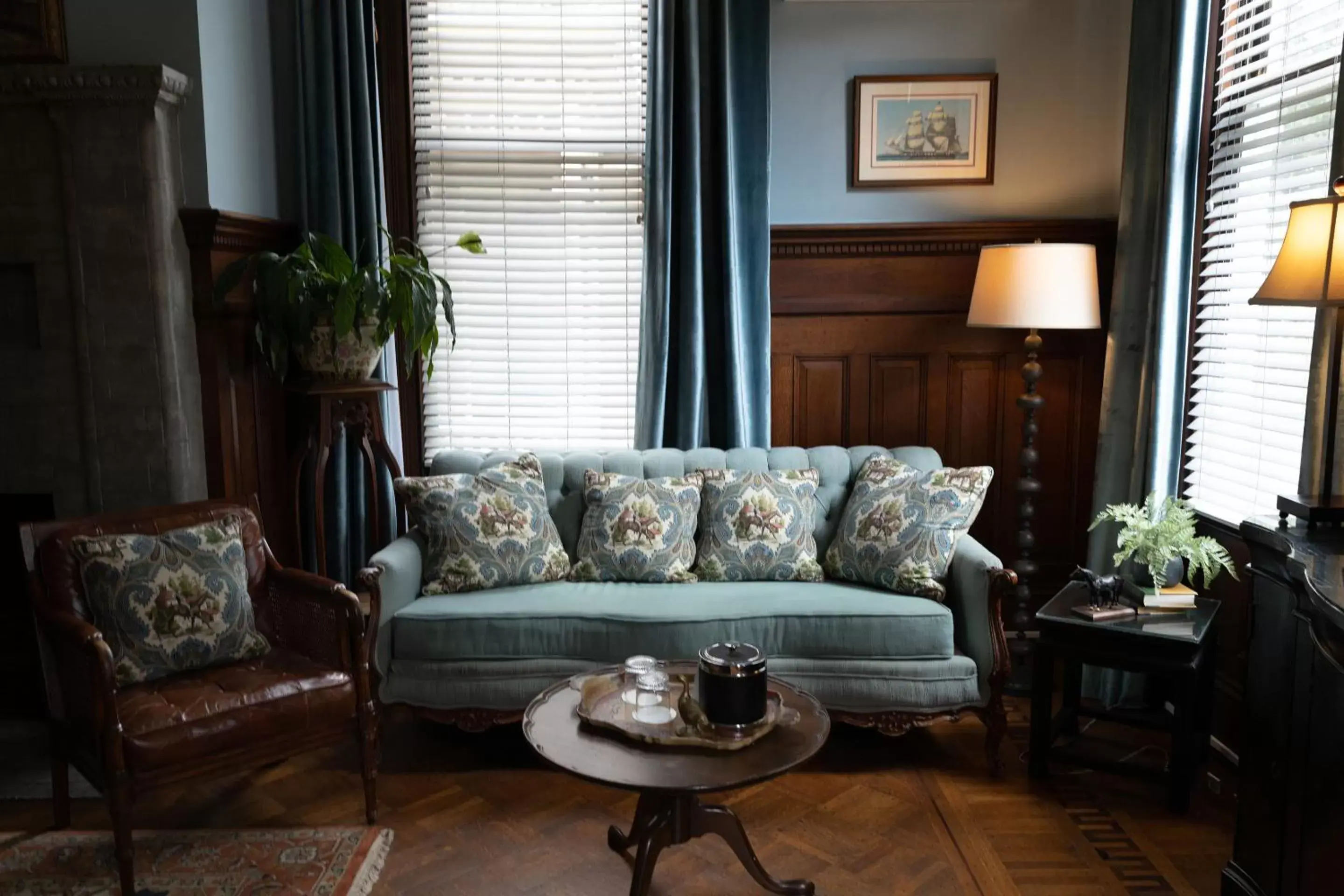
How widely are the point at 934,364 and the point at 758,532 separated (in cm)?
114

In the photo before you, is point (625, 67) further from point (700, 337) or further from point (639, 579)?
point (639, 579)

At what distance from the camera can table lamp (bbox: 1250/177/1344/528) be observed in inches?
82.9

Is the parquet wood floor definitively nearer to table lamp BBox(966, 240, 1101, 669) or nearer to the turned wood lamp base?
the turned wood lamp base

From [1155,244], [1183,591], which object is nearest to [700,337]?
[1155,244]

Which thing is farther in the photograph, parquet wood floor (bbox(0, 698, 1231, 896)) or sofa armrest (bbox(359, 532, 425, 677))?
sofa armrest (bbox(359, 532, 425, 677))

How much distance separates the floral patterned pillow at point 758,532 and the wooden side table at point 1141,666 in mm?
748

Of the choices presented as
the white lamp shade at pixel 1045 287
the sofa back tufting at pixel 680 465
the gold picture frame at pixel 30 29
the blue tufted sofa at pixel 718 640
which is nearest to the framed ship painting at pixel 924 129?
the white lamp shade at pixel 1045 287

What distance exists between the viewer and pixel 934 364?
3.96 m

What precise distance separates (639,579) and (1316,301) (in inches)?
78.0

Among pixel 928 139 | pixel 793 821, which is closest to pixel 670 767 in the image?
pixel 793 821

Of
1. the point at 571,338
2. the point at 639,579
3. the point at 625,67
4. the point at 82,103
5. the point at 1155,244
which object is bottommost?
the point at 639,579

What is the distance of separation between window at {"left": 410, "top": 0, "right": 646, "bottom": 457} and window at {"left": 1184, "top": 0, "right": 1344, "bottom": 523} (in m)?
1.95

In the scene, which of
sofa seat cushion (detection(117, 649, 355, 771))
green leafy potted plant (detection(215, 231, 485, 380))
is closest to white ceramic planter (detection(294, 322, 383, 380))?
green leafy potted plant (detection(215, 231, 485, 380))

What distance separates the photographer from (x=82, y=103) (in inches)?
129
